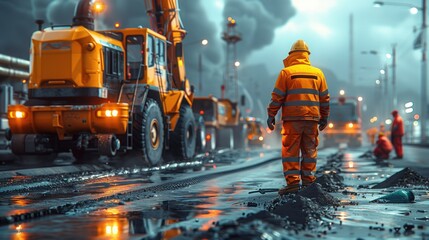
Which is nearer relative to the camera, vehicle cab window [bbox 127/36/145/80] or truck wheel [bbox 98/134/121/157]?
truck wheel [bbox 98/134/121/157]

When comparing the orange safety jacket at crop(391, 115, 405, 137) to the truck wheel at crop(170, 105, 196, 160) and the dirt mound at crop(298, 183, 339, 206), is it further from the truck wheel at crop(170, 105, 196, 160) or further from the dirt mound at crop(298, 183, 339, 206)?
the dirt mound at crop(298, 183, 339, 206)

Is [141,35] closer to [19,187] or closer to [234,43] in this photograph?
[19,187]

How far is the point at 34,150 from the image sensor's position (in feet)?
49.2

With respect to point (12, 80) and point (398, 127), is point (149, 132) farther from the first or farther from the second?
point (12, 80)

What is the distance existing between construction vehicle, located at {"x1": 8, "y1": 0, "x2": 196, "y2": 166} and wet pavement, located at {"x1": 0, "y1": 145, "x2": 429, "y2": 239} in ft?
16.2

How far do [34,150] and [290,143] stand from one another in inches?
314

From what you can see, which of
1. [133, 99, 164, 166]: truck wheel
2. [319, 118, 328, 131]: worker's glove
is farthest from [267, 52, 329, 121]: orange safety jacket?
[133, 99, 164, 166]: truck wheel

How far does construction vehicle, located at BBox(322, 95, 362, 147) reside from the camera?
40.8m

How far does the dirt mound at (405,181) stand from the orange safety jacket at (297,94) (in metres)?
2.07

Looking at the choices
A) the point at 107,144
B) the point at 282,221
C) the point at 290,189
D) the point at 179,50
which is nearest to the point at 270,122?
the point at 290,189

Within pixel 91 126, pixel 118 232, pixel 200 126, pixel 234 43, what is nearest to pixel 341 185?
pixel 118 232

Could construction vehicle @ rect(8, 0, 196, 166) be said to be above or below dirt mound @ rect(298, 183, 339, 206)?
above

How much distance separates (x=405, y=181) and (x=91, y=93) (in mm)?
7552

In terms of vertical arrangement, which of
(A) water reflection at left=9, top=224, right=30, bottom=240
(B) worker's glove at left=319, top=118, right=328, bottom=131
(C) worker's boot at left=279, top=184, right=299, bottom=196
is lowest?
(A) water reflection at left=9, top=224, right=30, bottom=240
